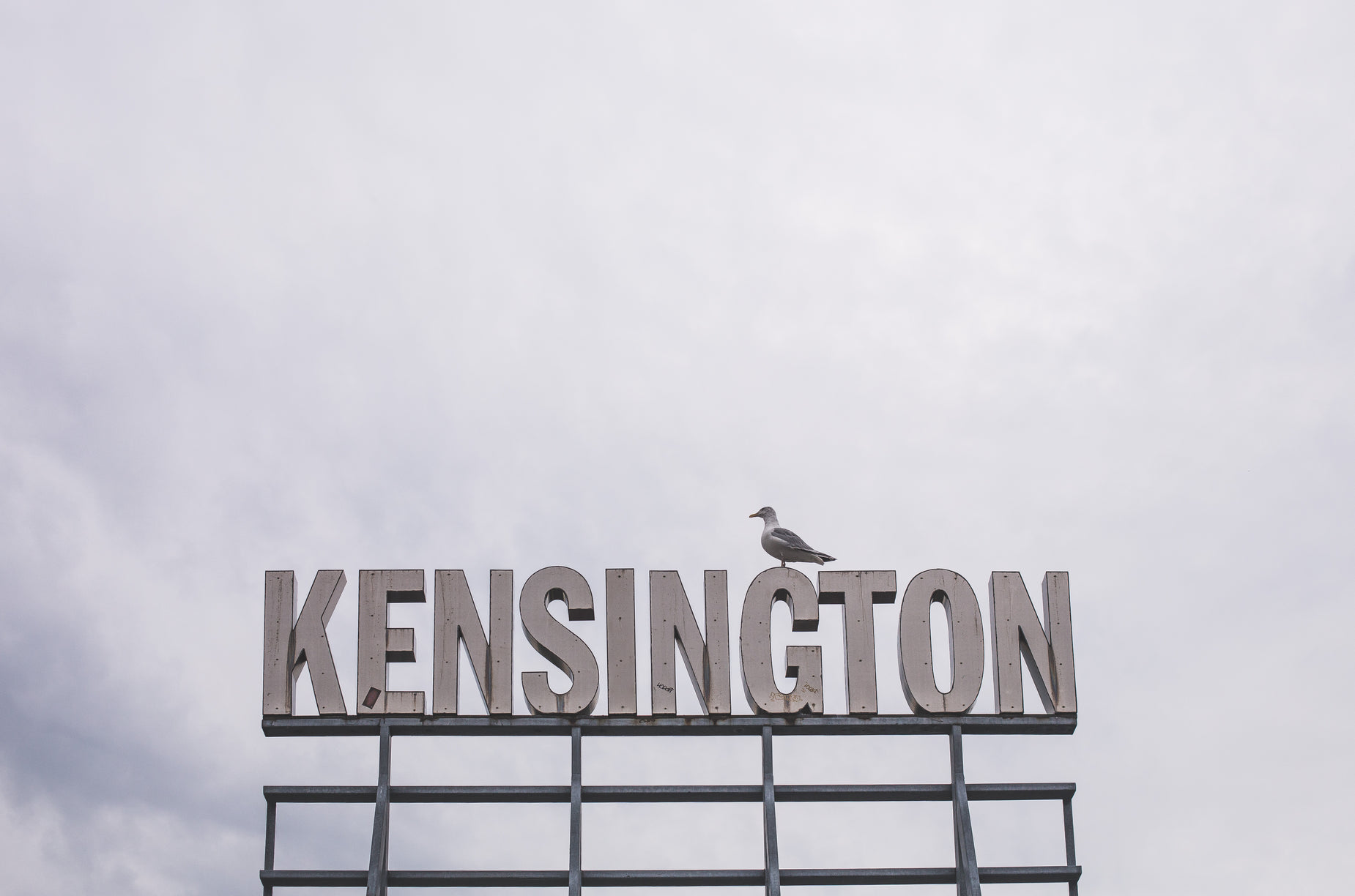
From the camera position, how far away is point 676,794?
62.8ft

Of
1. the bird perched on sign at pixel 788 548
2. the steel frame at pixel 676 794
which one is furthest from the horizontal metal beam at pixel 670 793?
the bird perched on sign at pixel 788 548

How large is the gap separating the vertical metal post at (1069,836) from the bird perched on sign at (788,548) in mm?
3404

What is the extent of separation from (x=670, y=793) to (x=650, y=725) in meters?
0.69

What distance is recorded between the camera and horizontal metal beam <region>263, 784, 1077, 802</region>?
19094 mm

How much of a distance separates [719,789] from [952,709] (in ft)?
7.97

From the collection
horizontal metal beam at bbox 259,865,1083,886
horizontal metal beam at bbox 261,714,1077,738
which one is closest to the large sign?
horizontal metal beam at bbox 261,714,1077,738

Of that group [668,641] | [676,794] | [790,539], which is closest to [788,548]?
[790,539]

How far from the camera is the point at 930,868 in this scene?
19.0 metres

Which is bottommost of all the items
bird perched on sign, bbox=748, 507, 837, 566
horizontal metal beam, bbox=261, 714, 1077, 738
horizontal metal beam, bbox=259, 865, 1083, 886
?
horizontal metal beam, bbox=259, 865, 1083, 886

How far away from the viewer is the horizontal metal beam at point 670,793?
19.1m

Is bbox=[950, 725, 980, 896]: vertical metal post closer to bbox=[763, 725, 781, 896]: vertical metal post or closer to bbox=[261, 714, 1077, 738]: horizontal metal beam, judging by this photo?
bbox=[261, 714, 1077, 738]: horizontal metal beam

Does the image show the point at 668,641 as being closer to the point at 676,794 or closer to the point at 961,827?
the point at 676,794

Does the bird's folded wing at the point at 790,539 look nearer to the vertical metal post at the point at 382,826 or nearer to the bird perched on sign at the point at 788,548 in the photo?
the bird perched on sign at the point at 788,548

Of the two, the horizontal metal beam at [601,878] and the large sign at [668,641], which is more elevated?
the large sign at [668,641]
